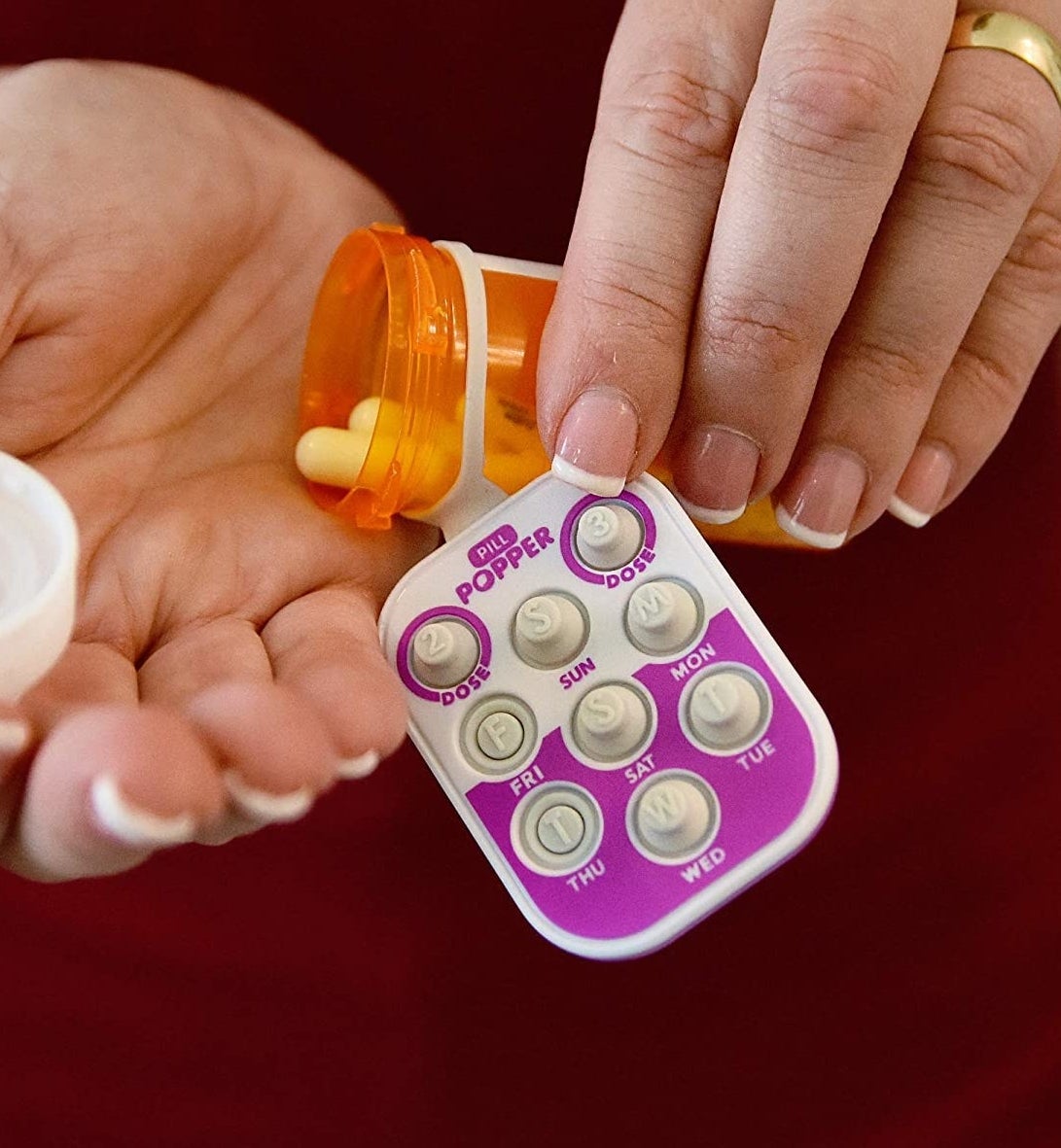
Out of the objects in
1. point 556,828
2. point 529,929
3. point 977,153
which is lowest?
point 529,929

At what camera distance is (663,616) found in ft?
1.50

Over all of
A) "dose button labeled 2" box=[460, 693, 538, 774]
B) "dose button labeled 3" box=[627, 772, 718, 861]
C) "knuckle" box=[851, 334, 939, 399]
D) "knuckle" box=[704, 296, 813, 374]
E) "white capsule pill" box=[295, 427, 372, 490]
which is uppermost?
"knuckle" box=[704, 296, 813, 374]

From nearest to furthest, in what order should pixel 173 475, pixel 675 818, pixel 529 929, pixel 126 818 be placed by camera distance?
pixel 126 818, pixel 675 818, pixel 173 475, pixel 529 929

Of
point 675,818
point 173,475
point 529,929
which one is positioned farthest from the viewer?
point 529,929

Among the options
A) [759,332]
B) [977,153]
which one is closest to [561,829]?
[759,332]

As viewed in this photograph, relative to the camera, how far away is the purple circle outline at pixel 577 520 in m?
0.48

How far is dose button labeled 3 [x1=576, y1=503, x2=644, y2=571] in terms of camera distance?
47cm

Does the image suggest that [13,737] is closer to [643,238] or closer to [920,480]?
[643,238]

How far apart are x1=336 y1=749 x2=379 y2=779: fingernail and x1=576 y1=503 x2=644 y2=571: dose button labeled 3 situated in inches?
5.4

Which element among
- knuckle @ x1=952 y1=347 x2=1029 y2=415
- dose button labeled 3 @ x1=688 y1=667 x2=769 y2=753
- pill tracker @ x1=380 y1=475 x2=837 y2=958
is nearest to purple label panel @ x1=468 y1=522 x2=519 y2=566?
pill tracker @ x1=380 y1=475 x2=837 y2=958

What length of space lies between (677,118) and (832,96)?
67 millimetres

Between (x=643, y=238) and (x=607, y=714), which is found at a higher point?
(x=643, y=238)

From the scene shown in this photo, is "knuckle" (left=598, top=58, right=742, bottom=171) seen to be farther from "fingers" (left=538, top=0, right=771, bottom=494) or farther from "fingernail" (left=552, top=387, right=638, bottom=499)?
"fingernail" (left=552, top=387, right=638, bottom=499)

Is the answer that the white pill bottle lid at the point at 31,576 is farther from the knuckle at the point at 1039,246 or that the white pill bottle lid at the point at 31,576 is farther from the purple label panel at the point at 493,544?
the knuckle at the point at 1039,246
